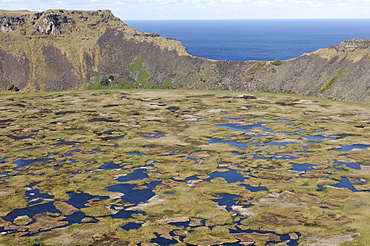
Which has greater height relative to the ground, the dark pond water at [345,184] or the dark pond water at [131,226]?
the dark pond water at [345,184]

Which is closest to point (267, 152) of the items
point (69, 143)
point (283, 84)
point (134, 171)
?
Answer: point (134, 171)

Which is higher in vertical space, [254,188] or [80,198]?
[254,188]

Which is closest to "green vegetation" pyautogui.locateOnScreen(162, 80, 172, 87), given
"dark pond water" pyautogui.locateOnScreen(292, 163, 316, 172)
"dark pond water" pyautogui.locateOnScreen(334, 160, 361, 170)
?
"dark pond water" pyautogui.locateOnScreen(292, 163, 316, 172)

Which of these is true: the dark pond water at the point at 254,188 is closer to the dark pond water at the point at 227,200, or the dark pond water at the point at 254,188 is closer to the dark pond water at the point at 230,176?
the dark pond water at the point at 230,176

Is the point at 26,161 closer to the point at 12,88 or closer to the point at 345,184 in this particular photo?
the point at 345,184

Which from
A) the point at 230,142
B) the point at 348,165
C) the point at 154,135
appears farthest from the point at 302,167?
the point at 154,135

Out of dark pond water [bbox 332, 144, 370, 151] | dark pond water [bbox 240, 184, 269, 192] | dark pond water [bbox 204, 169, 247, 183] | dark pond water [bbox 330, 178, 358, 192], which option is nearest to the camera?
dark pond water [bbox 240, 184, 269, 192]

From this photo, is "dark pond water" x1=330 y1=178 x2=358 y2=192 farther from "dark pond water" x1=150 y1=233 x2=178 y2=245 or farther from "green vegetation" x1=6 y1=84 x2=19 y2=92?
"green vegetation" x1=6 y1=84 x2=19 y2=92

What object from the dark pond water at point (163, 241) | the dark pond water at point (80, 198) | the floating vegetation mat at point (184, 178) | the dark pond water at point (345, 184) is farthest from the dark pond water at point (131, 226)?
the dark pond water at point (345, 184)

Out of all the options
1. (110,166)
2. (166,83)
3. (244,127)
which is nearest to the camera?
(110,166)
